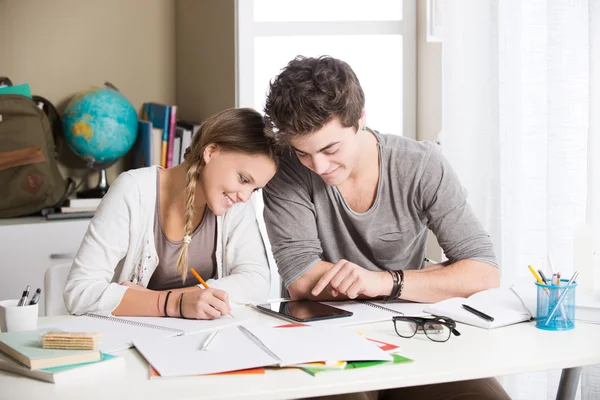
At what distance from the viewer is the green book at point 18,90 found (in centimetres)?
301

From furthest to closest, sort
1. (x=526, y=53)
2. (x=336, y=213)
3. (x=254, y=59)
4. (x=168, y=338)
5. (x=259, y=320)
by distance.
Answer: (x=254, y=59), (x=526, y=53), (x=336, y=213), (x=259, y=320), (x=168, y=338)

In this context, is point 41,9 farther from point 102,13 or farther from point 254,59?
point 254,59

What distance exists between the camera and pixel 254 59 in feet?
9.62

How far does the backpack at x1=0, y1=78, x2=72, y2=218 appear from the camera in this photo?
2973 mm

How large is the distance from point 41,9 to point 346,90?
7.09ft

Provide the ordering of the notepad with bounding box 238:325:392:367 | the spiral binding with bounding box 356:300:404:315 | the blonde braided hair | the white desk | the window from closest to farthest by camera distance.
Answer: the white desk < the notepad with bounding box 238:325:392:367 < the spiral binding with bounding box 356:300:404:315 < the blonde braided hair < the window

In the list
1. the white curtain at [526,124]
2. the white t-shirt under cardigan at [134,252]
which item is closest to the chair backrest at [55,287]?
the white t-shirt under cardigan at [134,252]

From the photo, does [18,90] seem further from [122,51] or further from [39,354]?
[39,354]

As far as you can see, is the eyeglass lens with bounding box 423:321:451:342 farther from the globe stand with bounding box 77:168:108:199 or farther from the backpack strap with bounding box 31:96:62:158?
the backpack strap with bounding box 31:96:62:158

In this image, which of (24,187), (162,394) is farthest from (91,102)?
(162,394)

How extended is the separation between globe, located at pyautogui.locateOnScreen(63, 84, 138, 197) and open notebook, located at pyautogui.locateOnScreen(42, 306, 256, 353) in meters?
1.69

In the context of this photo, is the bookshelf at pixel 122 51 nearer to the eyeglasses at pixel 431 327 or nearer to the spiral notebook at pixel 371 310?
the spiral notebook at pixel 371 310

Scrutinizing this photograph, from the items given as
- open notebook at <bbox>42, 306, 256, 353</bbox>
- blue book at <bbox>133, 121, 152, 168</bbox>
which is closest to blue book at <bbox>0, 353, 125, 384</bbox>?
open notebook at <bbox>42, 306, 256, 353</bbox>

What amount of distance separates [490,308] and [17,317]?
3.03 feet
